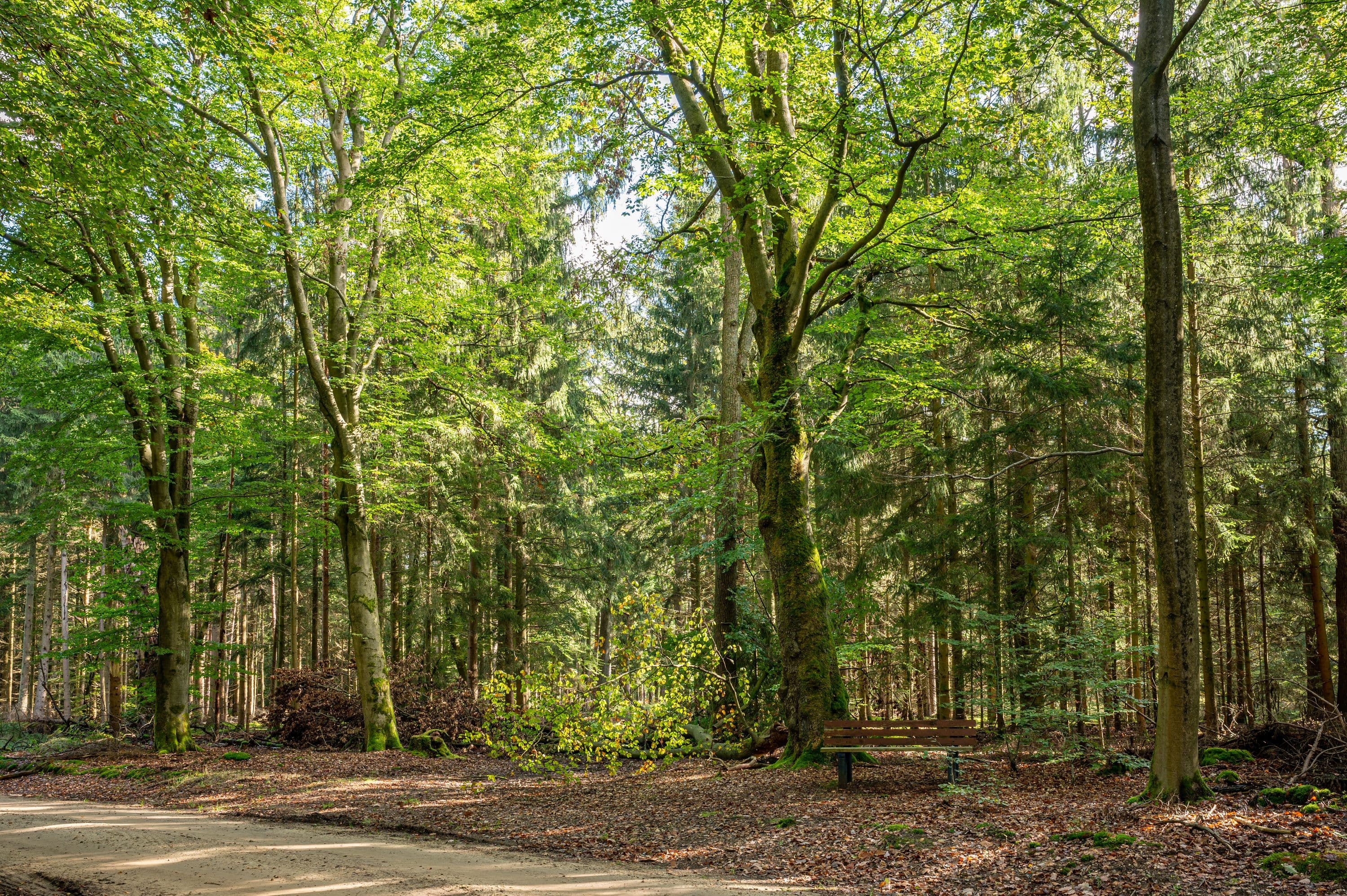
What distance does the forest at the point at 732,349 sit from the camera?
8.01 metres

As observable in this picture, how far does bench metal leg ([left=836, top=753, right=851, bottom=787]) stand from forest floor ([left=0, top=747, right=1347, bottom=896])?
0.82 ft

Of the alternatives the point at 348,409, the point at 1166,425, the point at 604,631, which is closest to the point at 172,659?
the point at 348,409

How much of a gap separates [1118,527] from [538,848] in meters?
14.4

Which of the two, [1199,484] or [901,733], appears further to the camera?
[1199,484]

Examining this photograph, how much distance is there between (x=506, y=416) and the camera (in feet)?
45.6

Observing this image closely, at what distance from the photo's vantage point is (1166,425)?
6367 millimetres

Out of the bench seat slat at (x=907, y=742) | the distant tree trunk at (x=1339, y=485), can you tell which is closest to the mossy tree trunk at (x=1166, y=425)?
the bench seat slat at (x=907, y=742)

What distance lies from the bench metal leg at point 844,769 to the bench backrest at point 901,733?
0.12 m

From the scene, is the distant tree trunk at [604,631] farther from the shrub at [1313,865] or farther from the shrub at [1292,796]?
the shrub at [1313,865]

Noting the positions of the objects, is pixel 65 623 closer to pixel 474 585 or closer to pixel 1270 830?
pixel 474 585

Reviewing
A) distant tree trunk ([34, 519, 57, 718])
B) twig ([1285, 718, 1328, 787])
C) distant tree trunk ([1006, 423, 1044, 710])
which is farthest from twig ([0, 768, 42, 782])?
twig ([1285, 718, 1328, 787])

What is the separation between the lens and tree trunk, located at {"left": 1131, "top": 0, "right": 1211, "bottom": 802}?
19.9ft

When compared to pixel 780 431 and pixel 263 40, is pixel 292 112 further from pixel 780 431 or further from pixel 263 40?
pixel 780 431

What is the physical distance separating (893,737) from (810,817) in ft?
5.75
